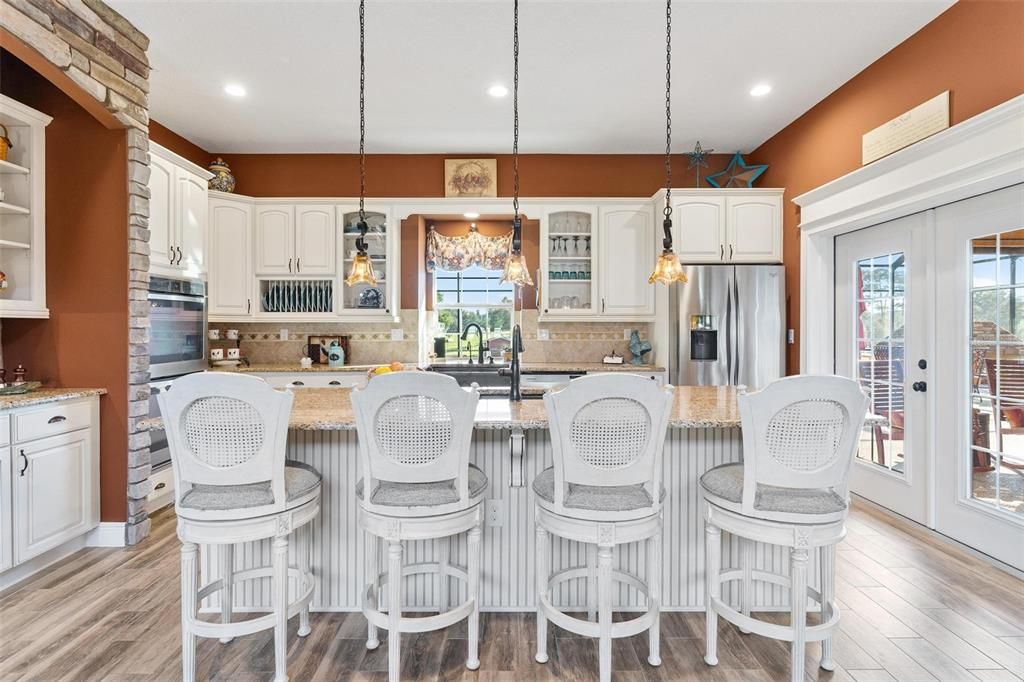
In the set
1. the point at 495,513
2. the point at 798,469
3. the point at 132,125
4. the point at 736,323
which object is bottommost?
the point at 495,513

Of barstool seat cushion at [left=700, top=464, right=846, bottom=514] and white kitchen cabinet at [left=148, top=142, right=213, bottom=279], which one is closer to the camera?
barstool seat cushion at [left=700, top=464, right=846, bottom=514]

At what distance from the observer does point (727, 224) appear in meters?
4.20

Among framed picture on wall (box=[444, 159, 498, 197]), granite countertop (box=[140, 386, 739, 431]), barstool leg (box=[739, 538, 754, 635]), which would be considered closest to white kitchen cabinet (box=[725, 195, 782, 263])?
framed picture on wall (box=[444, 159, 498, 197])

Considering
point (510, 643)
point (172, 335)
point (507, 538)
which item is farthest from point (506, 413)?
point (172, 335)

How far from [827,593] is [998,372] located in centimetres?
179

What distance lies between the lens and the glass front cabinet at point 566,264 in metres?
4.62

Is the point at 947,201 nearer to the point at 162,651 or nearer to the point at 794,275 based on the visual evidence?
the point at 794,275

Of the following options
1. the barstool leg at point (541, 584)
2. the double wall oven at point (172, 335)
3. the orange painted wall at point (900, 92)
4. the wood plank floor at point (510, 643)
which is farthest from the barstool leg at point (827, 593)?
the double wall oven at point (172, 335)

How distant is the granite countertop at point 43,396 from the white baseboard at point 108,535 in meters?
0.77

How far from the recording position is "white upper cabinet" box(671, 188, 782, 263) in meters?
4.18

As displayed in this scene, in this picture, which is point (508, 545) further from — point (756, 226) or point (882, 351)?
point (756, 226)

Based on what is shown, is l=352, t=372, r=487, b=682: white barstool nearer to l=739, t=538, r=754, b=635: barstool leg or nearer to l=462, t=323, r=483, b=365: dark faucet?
l=739, t=538, r=754, b=635: barstool leg

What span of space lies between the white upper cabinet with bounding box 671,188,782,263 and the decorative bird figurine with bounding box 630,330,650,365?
2.82 ft

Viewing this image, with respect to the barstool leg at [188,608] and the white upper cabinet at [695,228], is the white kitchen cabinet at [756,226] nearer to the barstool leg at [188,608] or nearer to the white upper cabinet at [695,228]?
the white upper cabinet at [695,228]
